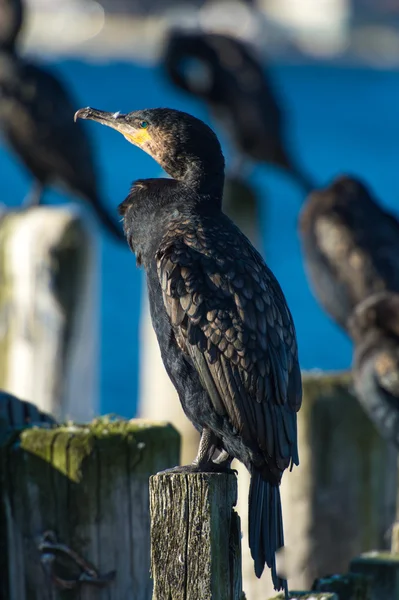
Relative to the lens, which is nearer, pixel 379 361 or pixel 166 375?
pixel 379 361

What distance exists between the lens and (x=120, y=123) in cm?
345

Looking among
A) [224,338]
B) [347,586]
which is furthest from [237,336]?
[347,586]

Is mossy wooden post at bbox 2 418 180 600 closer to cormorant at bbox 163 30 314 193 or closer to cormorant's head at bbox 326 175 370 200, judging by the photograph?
cormorant's head at bbox 326 175 370 200

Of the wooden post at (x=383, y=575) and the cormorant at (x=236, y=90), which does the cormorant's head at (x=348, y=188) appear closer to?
the cormorant at (x=236, y=90)

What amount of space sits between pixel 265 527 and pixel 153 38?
37615 millimetres

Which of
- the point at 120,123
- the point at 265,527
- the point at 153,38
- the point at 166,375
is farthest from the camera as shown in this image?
the point at 153,38

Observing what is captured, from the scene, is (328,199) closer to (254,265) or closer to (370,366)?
(370,366)

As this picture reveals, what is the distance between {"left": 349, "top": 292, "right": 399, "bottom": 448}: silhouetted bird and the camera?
17.0ft

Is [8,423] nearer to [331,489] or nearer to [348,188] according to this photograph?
[331,489]

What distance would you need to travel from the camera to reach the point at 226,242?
3129mm

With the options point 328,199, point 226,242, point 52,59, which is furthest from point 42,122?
point 52,59

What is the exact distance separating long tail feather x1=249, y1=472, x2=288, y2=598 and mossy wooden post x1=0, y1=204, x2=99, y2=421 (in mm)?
2903

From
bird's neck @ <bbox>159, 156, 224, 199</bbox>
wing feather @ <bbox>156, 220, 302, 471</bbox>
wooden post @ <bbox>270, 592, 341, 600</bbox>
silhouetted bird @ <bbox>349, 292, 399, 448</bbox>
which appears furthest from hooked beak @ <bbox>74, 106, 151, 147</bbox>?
silhouetted bird @ <bbox>349, 292, 399, 448</bbox>

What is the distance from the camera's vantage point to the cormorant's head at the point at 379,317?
559cm
